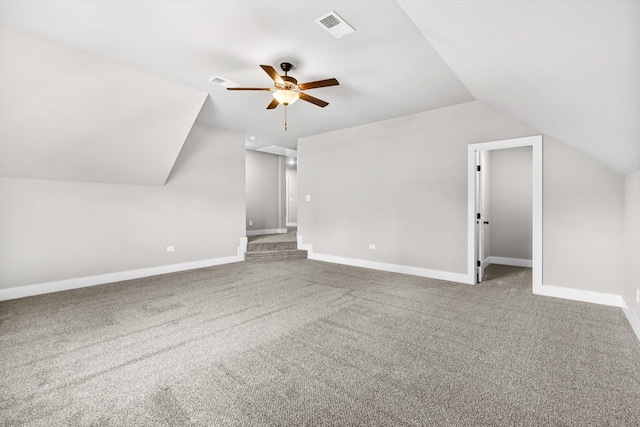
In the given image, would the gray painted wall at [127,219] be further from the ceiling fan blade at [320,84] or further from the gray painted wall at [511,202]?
the gray painted wall at [511,202]

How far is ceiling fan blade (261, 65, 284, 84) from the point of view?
2.70 metres

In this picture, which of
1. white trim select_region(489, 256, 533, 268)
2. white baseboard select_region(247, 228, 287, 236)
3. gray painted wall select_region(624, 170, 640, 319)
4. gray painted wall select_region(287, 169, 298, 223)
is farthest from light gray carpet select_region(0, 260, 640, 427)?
gray painted wall select_region(287, 169, 298, 223)

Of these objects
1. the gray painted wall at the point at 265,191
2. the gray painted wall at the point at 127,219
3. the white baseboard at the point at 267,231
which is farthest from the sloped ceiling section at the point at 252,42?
the white baseboard at the point at 267,231

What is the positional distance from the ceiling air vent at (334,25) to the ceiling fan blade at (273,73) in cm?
60

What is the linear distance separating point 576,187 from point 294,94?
12.4 feet

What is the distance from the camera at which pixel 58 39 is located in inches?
110

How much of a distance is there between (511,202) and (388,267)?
3034 mm

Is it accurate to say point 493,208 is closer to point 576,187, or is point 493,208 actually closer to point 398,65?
point 576,187

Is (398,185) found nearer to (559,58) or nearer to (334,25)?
(334,25)

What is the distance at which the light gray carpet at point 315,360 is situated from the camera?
162cm

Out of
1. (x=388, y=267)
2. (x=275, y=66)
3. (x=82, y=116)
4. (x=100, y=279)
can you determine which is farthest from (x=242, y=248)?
(x=275, y=66)

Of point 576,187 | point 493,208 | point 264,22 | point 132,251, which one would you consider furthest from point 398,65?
point 132,251

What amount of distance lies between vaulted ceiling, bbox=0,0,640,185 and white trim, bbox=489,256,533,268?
2.98 metres

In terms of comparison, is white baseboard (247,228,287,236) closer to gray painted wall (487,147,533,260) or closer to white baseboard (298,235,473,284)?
white baseboard (298,235,473,284)
